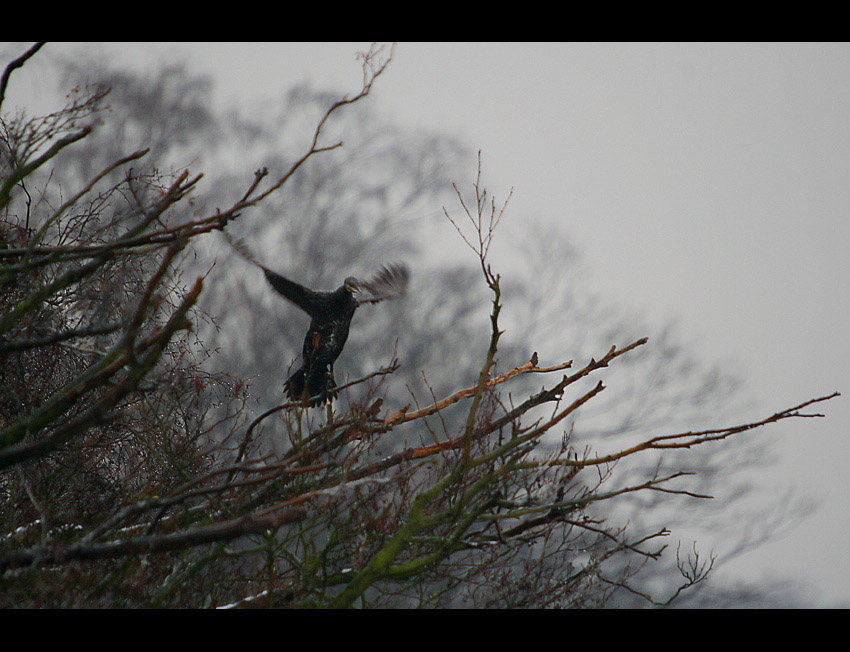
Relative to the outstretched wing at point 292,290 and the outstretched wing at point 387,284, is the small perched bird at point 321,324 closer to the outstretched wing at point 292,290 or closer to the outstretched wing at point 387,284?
the outstretched wing at point 292,290

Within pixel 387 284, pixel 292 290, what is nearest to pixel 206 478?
pixel 292 290

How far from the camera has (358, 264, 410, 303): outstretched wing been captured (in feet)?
21.4

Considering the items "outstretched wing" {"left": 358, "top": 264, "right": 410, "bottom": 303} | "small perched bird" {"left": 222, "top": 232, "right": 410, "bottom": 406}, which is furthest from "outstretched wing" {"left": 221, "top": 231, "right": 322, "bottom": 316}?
"outstretched wing" {"left": 358, "top": 264, "right": 410, "bottom": 303}

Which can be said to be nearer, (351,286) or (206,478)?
(206,478)

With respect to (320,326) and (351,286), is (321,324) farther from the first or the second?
(351,286)

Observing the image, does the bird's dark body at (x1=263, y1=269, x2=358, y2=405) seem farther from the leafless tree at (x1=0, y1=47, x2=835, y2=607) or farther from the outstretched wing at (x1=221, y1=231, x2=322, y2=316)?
the leafless tree at (x1=0, y1=47, x2=835, y2=607)

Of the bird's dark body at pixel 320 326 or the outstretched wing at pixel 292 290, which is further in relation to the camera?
the bird's dark body at pixel 320 326

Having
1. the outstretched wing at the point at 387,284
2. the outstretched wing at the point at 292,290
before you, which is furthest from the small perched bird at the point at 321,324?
the outstretched wing at the point at 387,284

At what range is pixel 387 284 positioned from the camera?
21.8ft

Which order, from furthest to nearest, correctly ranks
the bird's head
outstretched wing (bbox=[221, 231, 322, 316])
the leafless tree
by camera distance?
the bird's head
outstretched wing (bbox=[221, 231, 322, 316])
the leafless tree

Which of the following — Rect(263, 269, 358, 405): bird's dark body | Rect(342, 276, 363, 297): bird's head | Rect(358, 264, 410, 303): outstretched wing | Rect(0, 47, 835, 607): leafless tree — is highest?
Rect(358, 264, 410, 303): outstretched wing

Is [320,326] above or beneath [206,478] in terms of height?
above

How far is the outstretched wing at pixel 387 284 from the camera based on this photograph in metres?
6.52
